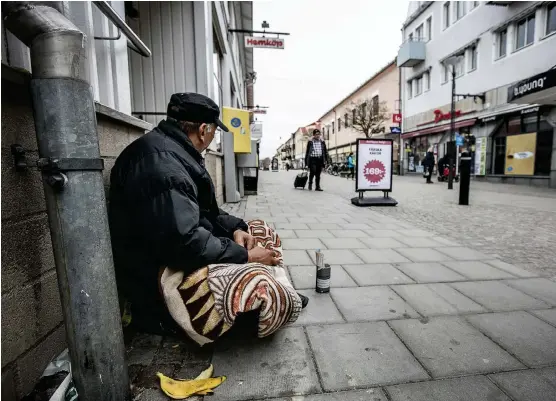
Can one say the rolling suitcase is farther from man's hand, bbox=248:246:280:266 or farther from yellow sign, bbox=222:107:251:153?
man's hand, bbox=248:246:280:266

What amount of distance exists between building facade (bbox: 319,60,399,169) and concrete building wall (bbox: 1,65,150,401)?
78.5ft

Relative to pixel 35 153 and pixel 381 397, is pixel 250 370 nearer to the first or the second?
pixel 381 397

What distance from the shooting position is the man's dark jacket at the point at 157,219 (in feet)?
5.37

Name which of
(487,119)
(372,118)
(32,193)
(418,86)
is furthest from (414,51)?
(32,193)

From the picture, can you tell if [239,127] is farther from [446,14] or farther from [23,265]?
[446,14]

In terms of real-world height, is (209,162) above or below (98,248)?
above

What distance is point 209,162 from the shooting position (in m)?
6.18

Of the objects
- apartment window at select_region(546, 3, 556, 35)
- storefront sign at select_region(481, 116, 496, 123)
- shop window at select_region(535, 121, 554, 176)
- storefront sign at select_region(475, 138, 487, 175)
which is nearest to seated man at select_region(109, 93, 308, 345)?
shop window at select_region(535, 121, 554, 176)

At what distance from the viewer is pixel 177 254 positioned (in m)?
1.70

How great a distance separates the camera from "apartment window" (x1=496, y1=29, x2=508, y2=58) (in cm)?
1618

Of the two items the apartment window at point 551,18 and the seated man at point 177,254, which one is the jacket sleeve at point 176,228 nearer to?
the seated man at point 177,254

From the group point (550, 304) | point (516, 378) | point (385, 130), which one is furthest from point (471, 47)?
point (516, 378)

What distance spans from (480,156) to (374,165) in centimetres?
1317

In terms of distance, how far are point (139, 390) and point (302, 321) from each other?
110 centimetres
